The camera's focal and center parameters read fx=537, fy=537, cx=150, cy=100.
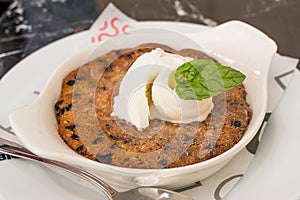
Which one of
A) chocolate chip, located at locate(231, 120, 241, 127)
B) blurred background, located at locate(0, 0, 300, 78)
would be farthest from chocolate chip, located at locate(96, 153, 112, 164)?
blurred background, located at locate(0, 0, 300, 78)

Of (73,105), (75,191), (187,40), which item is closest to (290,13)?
(187,40)

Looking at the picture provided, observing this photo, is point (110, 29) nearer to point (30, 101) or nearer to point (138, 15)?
point (30, 101)

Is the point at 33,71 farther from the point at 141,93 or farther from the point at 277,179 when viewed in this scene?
the point at 277,179

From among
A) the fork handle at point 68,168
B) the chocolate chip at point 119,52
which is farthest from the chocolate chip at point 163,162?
the chocolate chip at point 119,52

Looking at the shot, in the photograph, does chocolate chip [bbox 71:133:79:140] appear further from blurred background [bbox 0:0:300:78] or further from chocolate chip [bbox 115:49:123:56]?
blurred background [bbox 0:0:300:78]

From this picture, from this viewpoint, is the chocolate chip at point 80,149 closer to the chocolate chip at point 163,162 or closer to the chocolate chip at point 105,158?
the chocolate chip at point 105,158

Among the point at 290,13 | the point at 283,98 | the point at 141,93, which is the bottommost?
the point at 290,13
